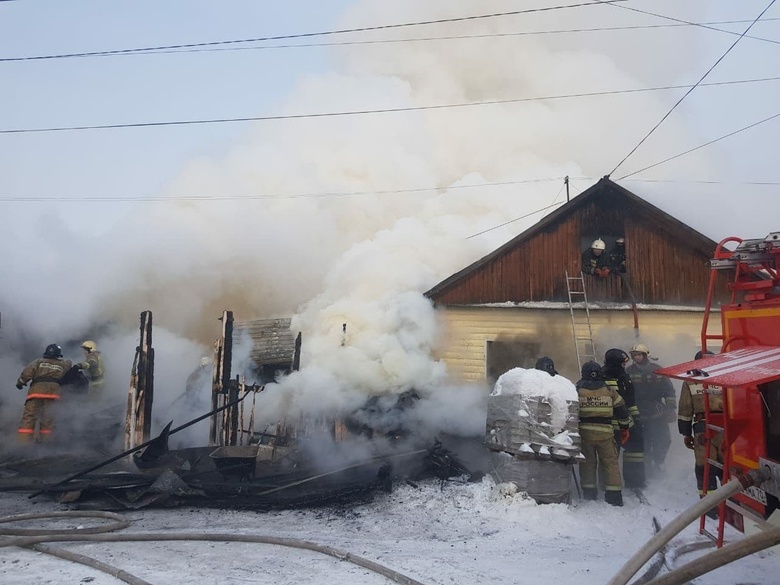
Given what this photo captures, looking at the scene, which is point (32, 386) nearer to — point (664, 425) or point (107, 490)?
point (107, 490)

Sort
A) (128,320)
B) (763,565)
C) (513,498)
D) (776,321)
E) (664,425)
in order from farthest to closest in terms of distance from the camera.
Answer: (128,320) → (664,425) → (513,498) → (763,565) → (776,321)

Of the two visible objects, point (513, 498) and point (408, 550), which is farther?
point (513, 498)

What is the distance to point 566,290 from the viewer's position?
13.8 m

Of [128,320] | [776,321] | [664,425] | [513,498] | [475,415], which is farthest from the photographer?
[128,320]

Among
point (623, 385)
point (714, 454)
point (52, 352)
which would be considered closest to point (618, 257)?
point (623, 385)

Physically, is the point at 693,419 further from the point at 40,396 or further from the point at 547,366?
the point at 40,396

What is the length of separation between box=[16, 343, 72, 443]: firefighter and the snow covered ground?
9.83 ft

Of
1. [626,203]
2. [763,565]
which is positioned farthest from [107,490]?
[626,203]

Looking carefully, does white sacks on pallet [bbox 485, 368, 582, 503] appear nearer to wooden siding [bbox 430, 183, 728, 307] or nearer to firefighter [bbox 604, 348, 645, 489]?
firefighter [bbox 604, 348, 645, 489]

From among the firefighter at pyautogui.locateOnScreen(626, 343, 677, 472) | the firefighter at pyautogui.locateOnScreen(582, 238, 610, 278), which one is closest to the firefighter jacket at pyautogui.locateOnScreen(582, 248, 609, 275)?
the firefighter at pyautogui.locateOnScreen(582, 238, 610, 278)

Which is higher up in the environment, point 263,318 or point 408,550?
point 263,318

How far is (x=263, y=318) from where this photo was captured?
821 inches

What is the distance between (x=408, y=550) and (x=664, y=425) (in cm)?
556

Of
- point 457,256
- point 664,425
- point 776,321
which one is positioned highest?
point 457,256
